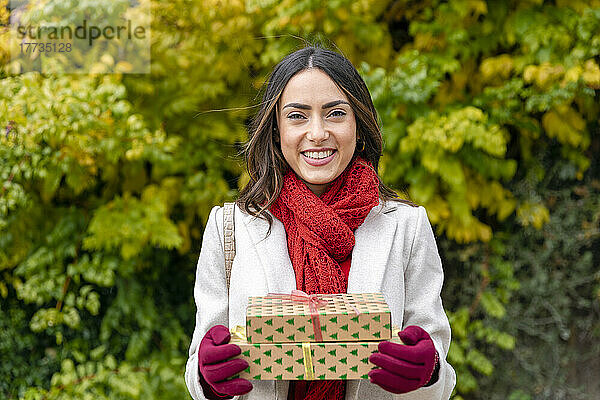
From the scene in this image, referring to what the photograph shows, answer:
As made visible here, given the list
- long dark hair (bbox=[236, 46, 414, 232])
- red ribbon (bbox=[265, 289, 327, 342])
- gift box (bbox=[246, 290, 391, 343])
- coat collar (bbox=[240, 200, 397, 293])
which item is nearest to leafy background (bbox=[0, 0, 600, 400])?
long dark hair (bbox=[236, 46, 414, 232])

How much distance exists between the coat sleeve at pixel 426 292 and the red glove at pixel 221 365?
18.6 inches

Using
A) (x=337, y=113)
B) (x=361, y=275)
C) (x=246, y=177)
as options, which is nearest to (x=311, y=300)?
(x=361, y=275)

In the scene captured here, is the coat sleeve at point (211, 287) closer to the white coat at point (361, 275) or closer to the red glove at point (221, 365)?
the white coat at point (361, 275)

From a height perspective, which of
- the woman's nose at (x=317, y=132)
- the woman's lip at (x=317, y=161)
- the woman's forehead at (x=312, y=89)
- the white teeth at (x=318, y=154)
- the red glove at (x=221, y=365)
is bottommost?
the red glove at (x=221, y=365)

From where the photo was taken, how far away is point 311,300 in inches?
59.2

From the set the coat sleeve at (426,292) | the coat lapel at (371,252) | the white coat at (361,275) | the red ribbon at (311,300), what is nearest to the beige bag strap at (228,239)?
the white coat at (361,275)

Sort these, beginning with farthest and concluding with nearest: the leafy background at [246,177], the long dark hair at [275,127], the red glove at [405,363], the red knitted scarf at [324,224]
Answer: the leafy background at [246,177] → the long dark hair at [275,127] → the red knitted scarf at [324,224] → the red glove at [405,363]

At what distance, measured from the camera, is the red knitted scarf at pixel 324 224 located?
1.64 m

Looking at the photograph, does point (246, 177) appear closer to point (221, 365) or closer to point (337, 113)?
point (337, 113)

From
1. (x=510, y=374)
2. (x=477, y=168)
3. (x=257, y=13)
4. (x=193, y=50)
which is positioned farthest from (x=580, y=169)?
(x=193, y=50)

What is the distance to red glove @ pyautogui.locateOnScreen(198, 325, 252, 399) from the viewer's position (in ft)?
4.67

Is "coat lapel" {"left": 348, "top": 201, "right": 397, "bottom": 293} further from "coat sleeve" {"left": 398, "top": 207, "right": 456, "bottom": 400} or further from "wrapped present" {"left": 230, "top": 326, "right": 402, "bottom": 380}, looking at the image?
"wrapped present" {"left": 230, "top": 326, "right": 402, "bottom": 380}

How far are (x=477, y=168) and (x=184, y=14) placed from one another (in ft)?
5.96

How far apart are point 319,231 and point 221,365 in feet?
1.47
